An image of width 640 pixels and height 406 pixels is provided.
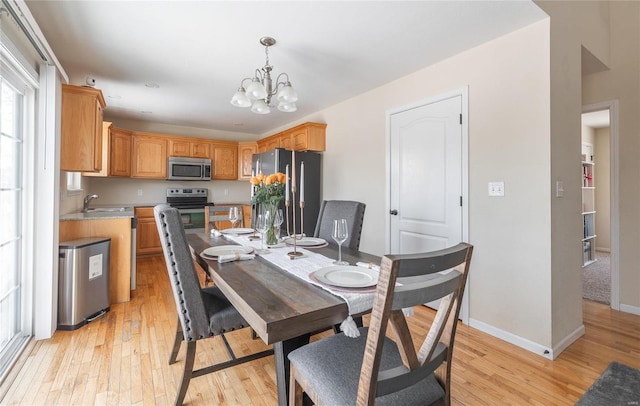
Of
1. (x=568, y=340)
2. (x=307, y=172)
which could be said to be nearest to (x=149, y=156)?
(x=307, y=172)

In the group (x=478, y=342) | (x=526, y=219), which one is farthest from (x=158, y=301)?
(x=526, y=219)

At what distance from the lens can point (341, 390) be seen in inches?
37.2

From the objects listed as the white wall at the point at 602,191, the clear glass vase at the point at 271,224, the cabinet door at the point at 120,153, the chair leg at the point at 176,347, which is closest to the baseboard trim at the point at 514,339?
the clear glass vase at the point at 271,224

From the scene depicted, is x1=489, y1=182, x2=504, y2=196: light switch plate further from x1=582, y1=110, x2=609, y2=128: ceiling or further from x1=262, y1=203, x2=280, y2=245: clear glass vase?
x1=582, y1=110, x2=609, y2=128: ceiling

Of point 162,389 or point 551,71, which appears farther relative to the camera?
point 551,71

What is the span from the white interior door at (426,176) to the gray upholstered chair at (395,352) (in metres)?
1.70

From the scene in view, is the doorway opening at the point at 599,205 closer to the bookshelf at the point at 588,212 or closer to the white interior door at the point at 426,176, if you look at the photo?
the bookshelf at the point at 588,212

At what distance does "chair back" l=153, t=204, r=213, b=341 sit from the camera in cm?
132

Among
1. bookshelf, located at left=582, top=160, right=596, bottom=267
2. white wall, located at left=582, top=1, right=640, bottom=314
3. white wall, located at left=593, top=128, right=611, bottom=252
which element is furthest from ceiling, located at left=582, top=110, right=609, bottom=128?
white wall, located at left=582, top=1, right=640, bottom=314

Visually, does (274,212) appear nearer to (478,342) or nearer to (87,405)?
(87,405)

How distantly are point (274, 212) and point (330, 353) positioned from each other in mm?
960

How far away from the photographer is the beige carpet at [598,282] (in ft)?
10.2

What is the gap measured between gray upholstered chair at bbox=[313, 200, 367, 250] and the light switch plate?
976 millimetres

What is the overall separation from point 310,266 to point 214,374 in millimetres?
982
